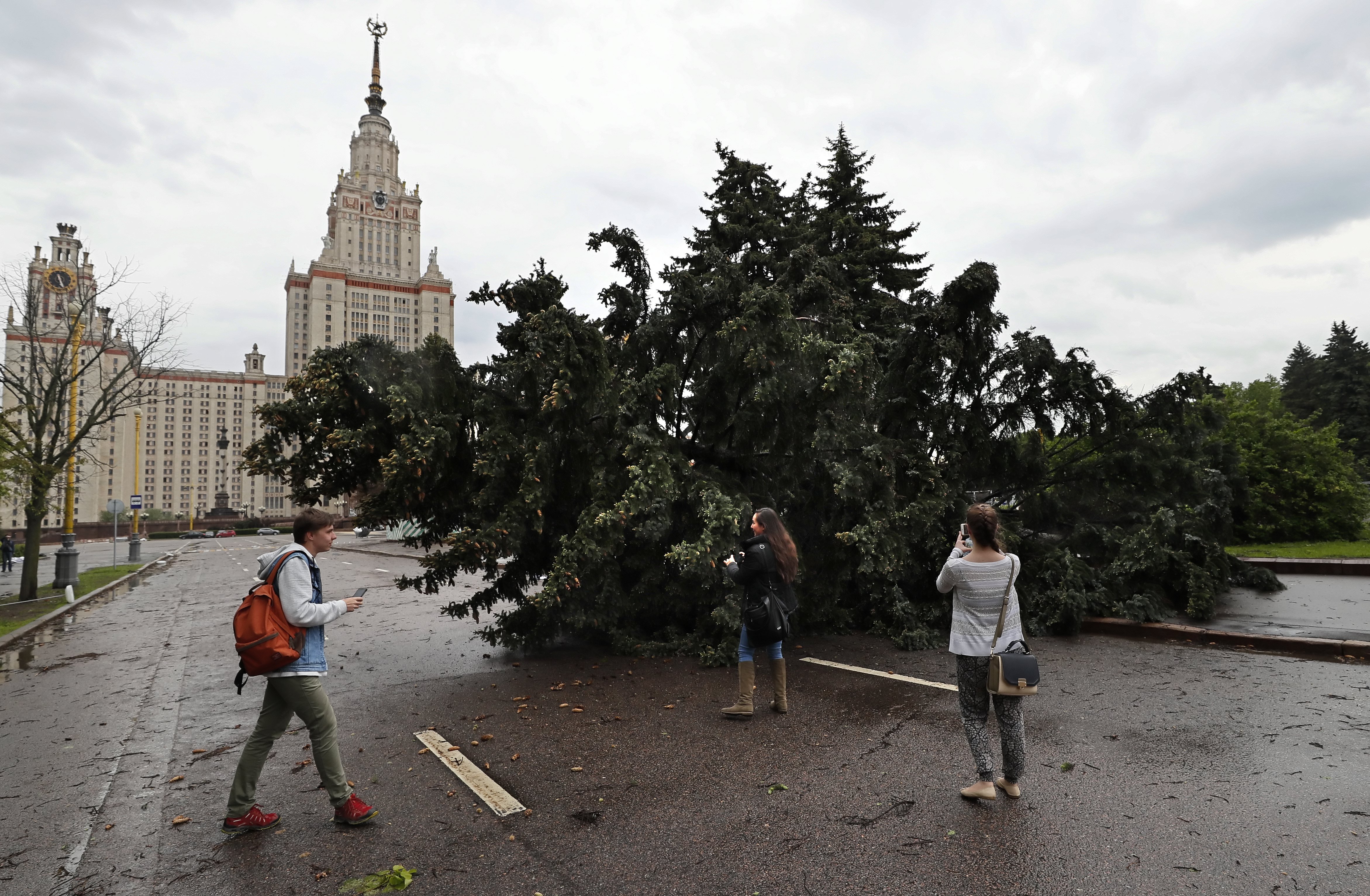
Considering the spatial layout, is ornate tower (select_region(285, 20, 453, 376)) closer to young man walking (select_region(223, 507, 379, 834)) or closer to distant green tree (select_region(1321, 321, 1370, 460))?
distant green tree (select_region(1321, 321, 1370, 460))

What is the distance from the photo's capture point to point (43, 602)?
15328 mm

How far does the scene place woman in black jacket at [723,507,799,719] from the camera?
571 cm

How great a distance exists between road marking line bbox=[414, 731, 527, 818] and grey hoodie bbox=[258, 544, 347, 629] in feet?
4.73

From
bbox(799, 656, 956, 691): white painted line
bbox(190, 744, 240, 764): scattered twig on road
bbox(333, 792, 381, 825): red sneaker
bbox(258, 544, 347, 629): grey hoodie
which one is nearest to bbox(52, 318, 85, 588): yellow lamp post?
bbox(190, 744, 240, 764): scattered twig on road

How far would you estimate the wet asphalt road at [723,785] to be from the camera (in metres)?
3.34

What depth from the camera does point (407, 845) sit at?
145 inches

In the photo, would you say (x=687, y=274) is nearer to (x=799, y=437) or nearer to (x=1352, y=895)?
(x=799, y=437)

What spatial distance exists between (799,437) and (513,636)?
419 cm

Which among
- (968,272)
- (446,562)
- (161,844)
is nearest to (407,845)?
(161,844)

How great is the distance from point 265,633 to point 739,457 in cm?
590

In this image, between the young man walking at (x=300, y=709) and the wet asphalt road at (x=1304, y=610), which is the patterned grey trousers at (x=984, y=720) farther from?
the wet asphalt road at (x=1304, y=610)

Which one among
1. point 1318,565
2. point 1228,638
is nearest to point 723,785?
point 1228,638

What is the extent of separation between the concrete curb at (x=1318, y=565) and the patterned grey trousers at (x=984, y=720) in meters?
11.2

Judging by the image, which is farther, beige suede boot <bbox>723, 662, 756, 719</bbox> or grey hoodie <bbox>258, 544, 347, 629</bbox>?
beige suede boot <bbox>723, 662, 756, 719</bbox>
